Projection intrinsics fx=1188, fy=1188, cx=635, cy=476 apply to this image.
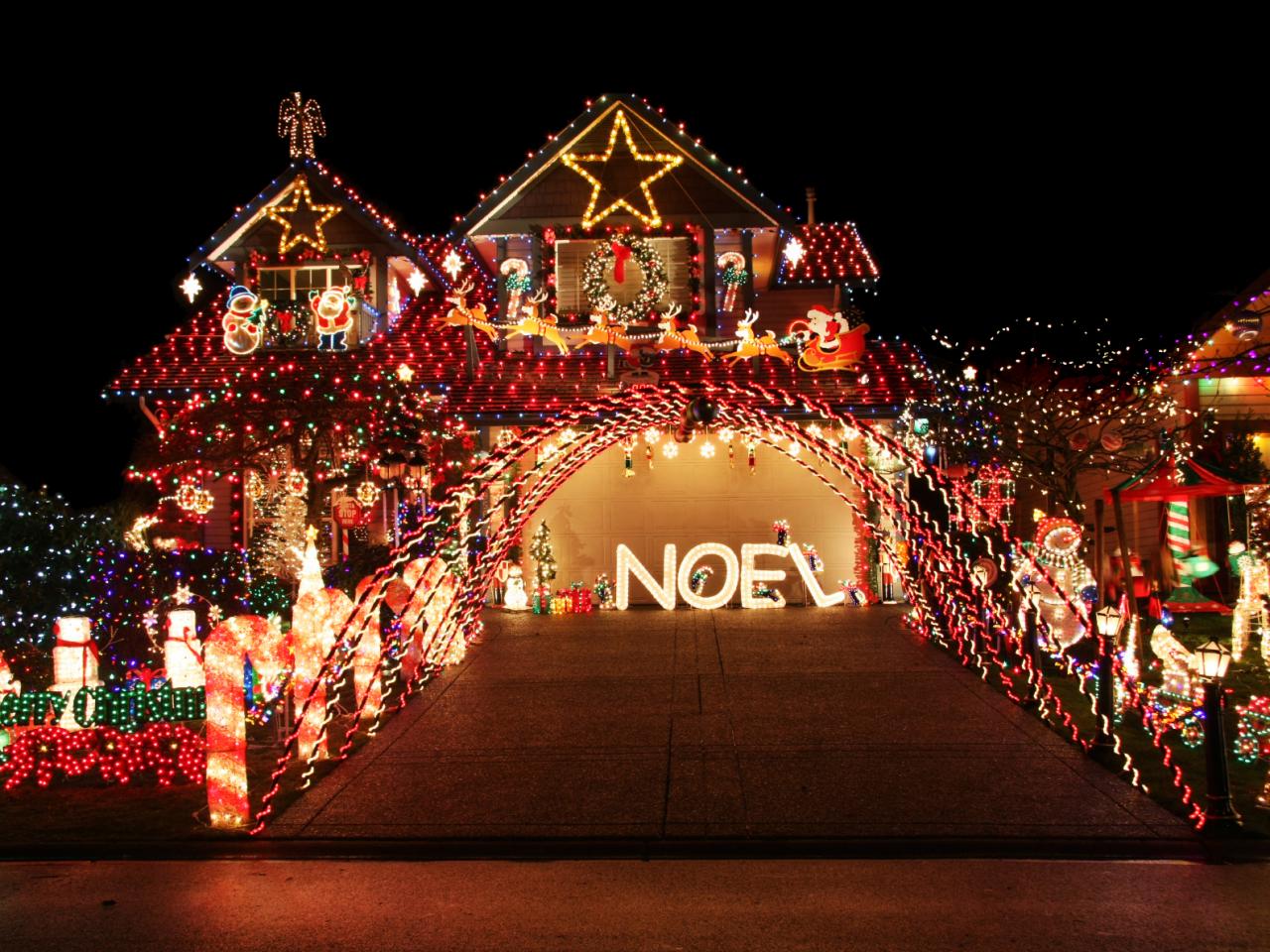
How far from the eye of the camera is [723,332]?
20203mm

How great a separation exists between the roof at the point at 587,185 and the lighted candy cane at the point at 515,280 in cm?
54

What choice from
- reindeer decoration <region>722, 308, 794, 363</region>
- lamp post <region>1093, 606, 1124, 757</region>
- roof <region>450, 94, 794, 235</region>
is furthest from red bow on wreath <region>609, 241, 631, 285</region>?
lamp post <region>1093, 606, 1124, 757</region>

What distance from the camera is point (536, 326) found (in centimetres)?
1891

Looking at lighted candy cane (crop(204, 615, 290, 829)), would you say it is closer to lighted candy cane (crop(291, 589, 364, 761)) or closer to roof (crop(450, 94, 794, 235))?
lighted candy cane (crop(291, 589, 364, 761))

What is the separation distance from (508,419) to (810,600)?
5.38 m

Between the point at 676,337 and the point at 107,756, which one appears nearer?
the point at 107,756

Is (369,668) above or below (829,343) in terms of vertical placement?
below

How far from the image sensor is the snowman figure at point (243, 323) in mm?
19344

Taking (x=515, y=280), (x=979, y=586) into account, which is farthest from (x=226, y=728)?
(x=515, y=280)

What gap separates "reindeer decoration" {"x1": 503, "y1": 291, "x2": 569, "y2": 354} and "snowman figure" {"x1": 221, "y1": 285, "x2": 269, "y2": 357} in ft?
13.3

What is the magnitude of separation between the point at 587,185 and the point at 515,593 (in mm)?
6919

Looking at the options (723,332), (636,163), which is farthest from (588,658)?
(636,163)

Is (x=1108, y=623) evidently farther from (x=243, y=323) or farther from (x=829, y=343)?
(x=243, y=323)

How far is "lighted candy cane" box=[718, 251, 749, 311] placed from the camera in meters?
19.8
